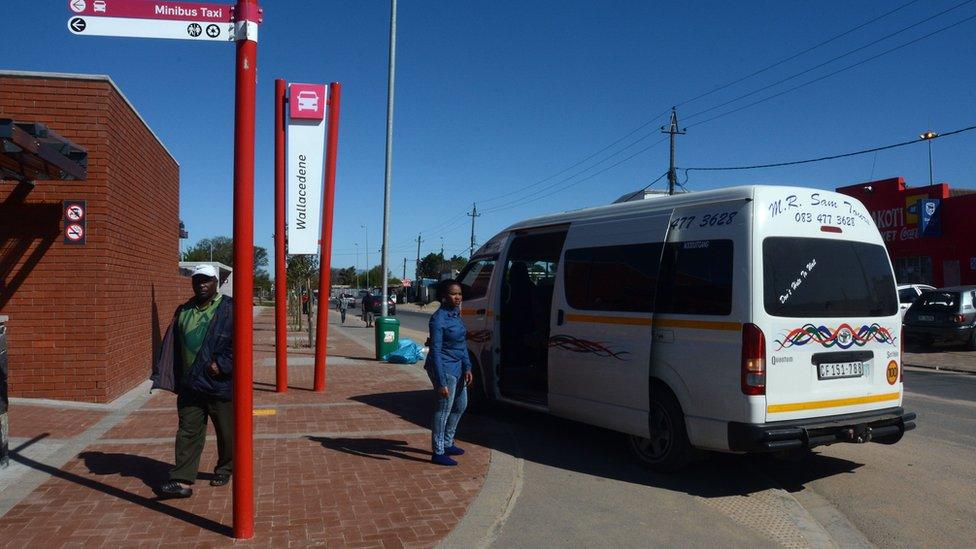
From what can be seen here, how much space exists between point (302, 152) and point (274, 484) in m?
6.08

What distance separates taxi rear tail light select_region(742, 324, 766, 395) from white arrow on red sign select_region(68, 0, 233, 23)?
4.25 m

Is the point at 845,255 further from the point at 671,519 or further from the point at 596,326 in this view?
the point at 671,519

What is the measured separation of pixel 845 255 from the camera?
20.3 feet

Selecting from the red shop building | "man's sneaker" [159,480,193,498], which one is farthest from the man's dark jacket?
the red shop building

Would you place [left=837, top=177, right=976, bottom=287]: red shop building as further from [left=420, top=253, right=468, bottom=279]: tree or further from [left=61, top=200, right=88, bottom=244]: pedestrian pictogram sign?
[left=420, top=253, right=468, bottom=279]: tree

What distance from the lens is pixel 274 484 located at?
589 centimetres

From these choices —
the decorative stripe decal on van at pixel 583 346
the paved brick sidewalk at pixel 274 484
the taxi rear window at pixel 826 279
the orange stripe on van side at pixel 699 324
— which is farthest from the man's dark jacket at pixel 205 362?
the taxi rear window at pixel 826 279

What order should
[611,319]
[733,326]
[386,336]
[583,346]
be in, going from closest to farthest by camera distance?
[733,326], [611,319], [583,346], [386,336]

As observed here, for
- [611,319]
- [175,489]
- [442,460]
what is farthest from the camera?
[611,319]

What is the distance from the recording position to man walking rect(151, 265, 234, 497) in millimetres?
5504

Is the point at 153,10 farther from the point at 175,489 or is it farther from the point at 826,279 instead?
the point at 826,279

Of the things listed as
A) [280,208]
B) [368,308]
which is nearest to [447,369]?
[280,208]

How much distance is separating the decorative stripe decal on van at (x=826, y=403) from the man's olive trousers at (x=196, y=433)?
159 inches

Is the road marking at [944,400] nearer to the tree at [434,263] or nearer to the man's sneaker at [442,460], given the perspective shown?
the man's sneaker at [442,460]
